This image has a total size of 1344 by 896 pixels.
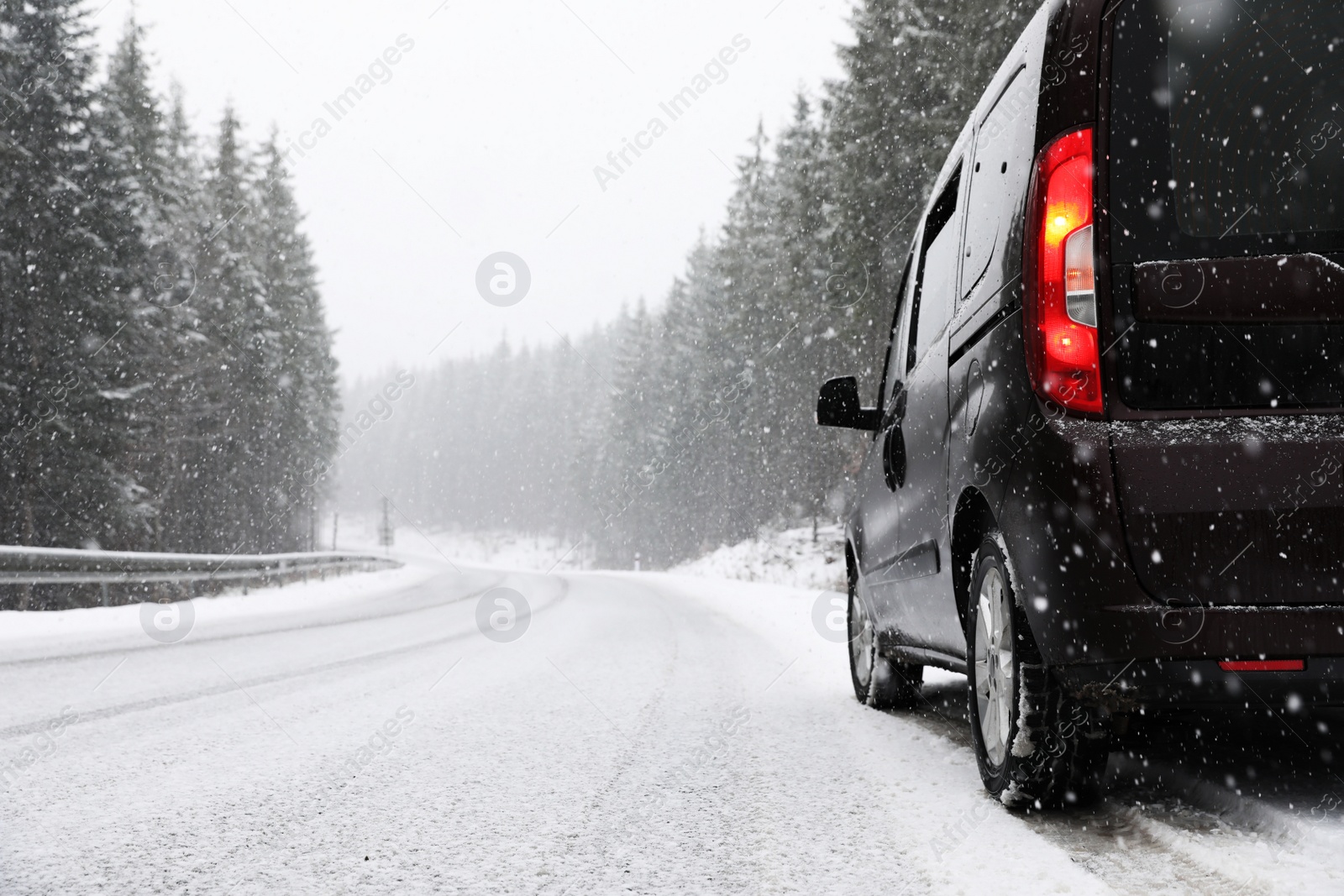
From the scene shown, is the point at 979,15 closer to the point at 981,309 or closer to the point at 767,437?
the point at 981,309

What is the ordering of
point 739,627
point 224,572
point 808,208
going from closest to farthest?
point 739,627, point 224,572, point 808,208

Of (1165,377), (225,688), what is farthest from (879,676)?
(225,688)

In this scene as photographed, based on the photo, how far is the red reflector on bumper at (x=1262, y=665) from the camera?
2433 millimetres

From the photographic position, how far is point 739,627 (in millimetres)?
12789

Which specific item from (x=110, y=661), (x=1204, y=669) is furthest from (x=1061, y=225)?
(x=110, y=661)

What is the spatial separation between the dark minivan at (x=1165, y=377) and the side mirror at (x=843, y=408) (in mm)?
2245

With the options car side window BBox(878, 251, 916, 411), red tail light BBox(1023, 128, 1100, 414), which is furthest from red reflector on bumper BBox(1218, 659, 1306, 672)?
car side window BBox(878, 251, 916, 411)

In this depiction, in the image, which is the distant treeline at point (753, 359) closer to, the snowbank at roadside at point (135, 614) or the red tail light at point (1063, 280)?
the snowbank at roadside at point (135, 614)

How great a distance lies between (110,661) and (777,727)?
18.2ft

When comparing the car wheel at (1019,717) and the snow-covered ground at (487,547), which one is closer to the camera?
the car wheel at (1019,717)

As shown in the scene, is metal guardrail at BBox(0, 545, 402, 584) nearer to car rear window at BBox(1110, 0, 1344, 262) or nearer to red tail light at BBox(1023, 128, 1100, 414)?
red tail light at BBox(1023, 128, 1100, 414)

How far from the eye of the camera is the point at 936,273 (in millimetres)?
4410

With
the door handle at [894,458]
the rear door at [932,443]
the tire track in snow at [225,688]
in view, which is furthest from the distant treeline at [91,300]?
the rear door at [932,443]

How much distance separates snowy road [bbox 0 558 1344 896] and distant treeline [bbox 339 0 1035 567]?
13.8 meters
